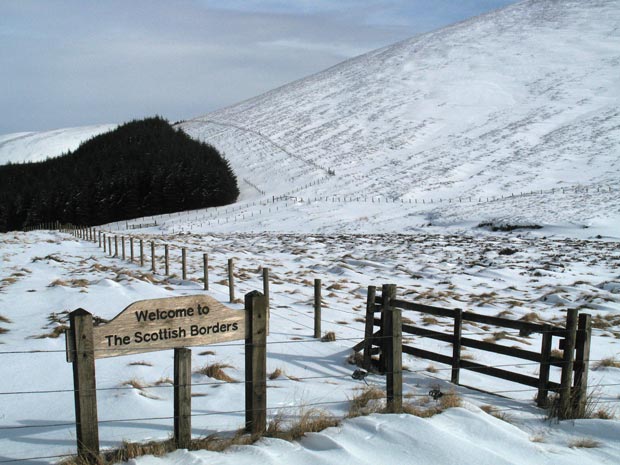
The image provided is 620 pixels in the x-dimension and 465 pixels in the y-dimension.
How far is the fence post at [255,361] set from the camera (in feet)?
19.5

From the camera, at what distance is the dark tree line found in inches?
2928

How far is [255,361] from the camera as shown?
5.98 metres

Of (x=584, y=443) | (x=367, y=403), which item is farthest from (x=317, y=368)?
(x=584, y=443)

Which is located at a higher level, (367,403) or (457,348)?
(457,348)

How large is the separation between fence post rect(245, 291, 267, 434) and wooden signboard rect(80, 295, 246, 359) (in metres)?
0.12

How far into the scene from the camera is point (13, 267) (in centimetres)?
2038

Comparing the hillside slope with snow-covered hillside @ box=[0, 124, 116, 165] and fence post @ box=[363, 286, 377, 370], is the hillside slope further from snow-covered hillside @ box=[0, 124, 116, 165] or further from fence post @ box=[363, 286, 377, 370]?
snow-covered hillside @ box=[0, 124, 116, 165]

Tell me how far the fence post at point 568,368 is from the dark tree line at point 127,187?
218ft

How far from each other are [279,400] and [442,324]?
691cm

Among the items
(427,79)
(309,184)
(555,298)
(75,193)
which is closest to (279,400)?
(555,298)

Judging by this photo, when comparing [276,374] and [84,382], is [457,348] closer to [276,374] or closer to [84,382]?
[276,374]

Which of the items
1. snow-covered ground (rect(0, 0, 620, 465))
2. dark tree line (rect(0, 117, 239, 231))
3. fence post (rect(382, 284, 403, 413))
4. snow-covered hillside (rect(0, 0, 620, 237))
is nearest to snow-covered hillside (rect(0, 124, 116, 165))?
snow-covered hillside (rect(0, 0, 620, 237))

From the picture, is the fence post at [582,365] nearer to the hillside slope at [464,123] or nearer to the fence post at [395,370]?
the fence post at [395,370]

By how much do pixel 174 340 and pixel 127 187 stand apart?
76.2m
